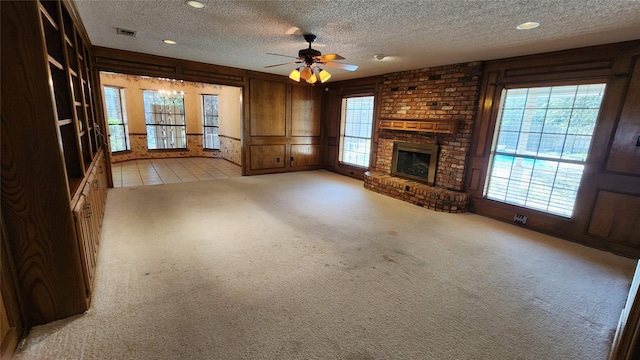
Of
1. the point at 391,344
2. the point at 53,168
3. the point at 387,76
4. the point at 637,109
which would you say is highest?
the point at 387,76

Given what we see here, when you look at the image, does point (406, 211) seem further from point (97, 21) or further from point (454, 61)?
point (97, 21)

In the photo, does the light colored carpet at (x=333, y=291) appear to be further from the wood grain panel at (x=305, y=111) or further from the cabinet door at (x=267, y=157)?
the wood grain panel at (x=305, y=111)

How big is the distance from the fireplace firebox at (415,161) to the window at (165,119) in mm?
7231

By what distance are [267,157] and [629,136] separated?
6375mm

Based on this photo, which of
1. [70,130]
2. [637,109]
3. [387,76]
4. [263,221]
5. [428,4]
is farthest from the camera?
[387,76]

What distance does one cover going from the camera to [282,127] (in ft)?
23.3

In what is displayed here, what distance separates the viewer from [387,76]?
581 centimetres

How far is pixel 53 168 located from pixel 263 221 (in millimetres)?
2364

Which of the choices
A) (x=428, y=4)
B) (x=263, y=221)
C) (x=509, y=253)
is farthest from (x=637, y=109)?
(x=263, y=221)

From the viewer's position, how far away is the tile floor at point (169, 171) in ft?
19.2

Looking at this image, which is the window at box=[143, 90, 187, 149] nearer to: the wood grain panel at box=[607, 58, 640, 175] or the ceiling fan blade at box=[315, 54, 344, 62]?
the ceiling fan blade at box=[315, 54, 344, 62]

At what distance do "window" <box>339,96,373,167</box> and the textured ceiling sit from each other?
229 centimetres

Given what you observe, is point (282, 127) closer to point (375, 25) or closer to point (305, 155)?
point (305, 155)

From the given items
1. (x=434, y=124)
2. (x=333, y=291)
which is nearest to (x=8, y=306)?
(x=333, y=291)
